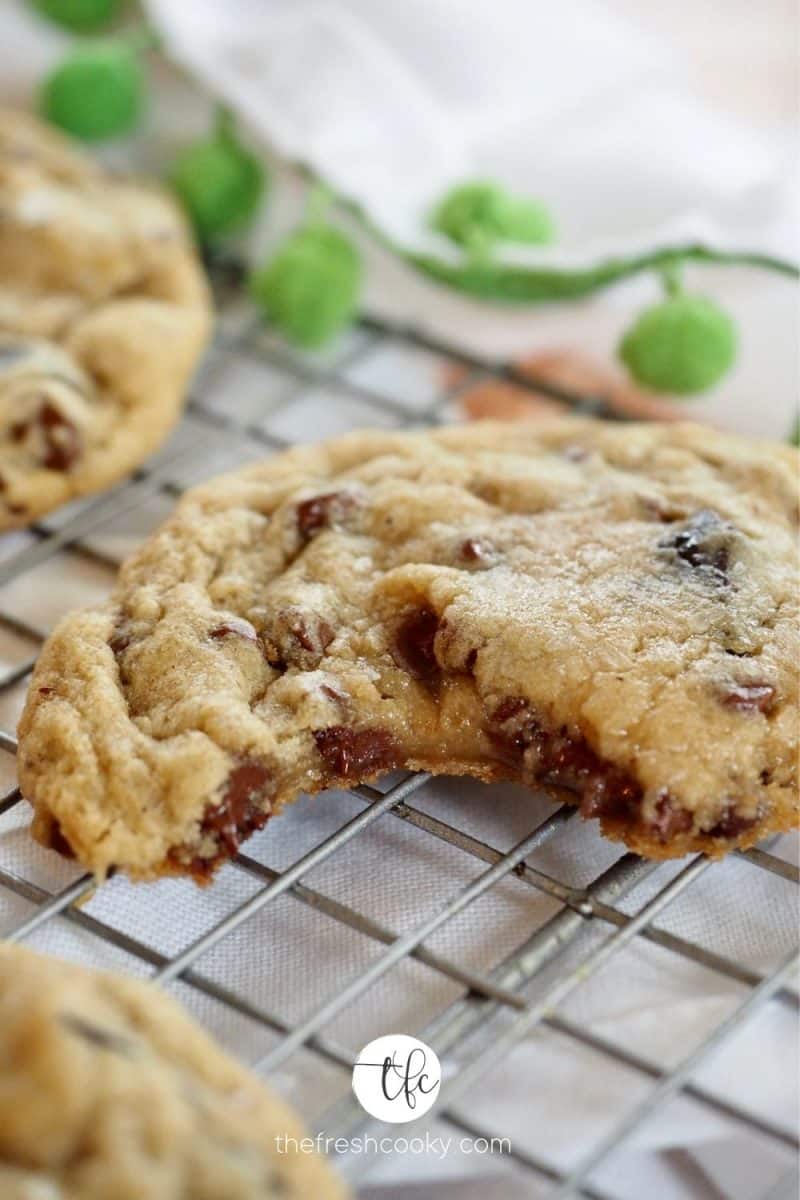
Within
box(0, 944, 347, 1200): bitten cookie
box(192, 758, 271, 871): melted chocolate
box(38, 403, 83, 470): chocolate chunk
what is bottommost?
box(38, 403, 83, 470): chocolate chunk

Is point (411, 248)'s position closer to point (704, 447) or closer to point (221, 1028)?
point (704, 447)

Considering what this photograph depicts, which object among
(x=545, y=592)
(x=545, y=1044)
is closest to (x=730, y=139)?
(x=545, y=592)

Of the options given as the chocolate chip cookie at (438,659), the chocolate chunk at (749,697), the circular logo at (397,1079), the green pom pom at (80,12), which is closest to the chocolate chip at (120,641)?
the chocolate chip cookie at (438,659)

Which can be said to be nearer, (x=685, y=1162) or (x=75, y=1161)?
(x=75, y=1161)

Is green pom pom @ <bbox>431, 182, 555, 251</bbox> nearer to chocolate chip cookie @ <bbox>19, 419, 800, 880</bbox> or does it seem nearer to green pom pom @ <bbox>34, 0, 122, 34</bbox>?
chocolate chip cookie @ <bbox>19, 419, 800, 880</bbox>

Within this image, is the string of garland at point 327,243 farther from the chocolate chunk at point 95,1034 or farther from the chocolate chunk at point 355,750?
the chocolate chunk at point 95,1034

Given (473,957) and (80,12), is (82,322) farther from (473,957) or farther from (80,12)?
(473,957)

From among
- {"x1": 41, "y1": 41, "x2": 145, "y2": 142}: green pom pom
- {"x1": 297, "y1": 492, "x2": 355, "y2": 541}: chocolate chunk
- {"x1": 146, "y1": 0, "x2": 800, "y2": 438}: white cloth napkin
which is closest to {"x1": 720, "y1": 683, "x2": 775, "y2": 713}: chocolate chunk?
{"x1": 297, "y1": 492, "x2": 355, "y2": 541}: chocolate chunk
